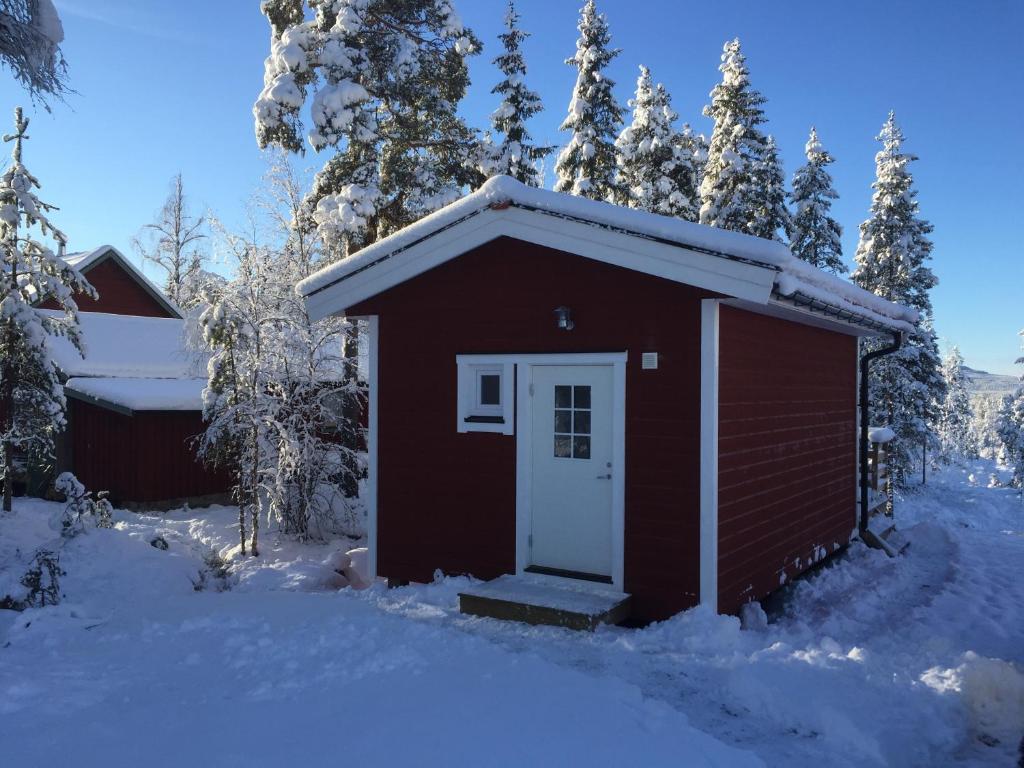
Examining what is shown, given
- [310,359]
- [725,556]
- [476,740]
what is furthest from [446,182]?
[476,740]

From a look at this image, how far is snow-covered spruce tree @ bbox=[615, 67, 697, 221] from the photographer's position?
2398 centimetres

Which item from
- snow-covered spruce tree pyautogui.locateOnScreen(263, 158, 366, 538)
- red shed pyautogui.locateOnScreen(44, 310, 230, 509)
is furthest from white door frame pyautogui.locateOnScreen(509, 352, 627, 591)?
red shed pyautogui.locateOnScreen(44, 310, 230, 509)

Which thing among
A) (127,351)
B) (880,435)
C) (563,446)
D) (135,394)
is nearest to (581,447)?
(563,446)

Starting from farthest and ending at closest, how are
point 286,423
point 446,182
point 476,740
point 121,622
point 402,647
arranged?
point 446,182, point 286,423, point 121,622, point 402,647, point 476,740

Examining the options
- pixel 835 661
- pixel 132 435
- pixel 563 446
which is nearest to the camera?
pixel 835 661

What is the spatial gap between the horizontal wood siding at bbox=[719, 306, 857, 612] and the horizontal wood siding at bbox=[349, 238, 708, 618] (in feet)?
1.27

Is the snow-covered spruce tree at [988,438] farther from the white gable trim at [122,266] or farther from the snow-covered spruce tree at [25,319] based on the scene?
the snow-covered spruce tree at [25,319]

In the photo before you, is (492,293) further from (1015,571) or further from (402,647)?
(1015,571)

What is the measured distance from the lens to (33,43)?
5.70m

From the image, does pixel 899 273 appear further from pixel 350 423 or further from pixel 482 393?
pixel 482 393

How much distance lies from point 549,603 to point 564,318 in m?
2.42

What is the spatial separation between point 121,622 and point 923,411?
74.7 feet

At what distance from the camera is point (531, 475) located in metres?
6.88

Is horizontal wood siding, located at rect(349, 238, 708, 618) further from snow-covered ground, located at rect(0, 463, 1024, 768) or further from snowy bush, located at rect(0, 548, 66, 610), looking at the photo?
snowy bush, located at rect(0, 548, 66, 610)
